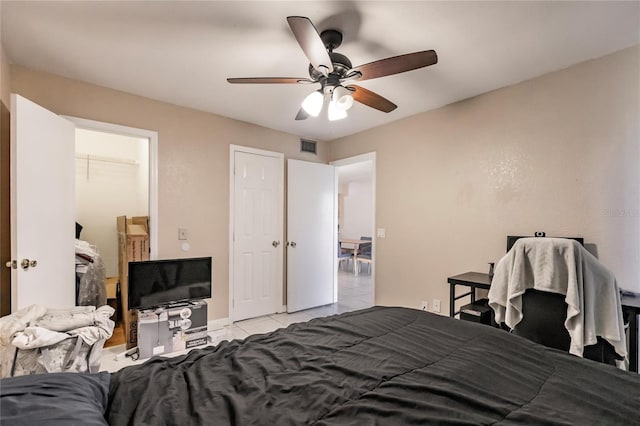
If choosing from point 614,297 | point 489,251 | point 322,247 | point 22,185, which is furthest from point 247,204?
point 614,297

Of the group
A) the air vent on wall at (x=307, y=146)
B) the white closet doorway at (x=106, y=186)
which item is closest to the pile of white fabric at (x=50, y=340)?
the white closet doorway at (x=106, y=186)

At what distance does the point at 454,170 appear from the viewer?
3.06 metres

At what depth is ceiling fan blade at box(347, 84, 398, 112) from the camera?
2.13 meters

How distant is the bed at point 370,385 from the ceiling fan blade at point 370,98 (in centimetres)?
Result: 165

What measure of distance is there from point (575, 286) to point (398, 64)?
1599 mm

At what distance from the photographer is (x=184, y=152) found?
3219 mm

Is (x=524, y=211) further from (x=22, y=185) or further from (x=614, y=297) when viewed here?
(x=22, y=185)

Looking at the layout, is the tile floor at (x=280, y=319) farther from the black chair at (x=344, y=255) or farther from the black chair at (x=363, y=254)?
the black chair at (x=344, y=255)

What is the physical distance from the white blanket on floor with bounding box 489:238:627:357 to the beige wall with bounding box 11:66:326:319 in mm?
2929

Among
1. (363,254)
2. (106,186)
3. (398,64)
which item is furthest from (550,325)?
(106,186)

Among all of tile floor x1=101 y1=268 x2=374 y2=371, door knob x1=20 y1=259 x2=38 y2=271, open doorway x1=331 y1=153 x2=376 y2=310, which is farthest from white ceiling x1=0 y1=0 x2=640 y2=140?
tile floor x1=101 y1=268 x2=374 y2=371

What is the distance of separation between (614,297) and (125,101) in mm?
4094

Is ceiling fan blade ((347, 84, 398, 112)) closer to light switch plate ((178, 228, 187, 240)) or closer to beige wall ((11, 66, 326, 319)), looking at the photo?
beige wall ((11, 66, 326, 319))

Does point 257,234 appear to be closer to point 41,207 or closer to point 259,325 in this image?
point 259,325
